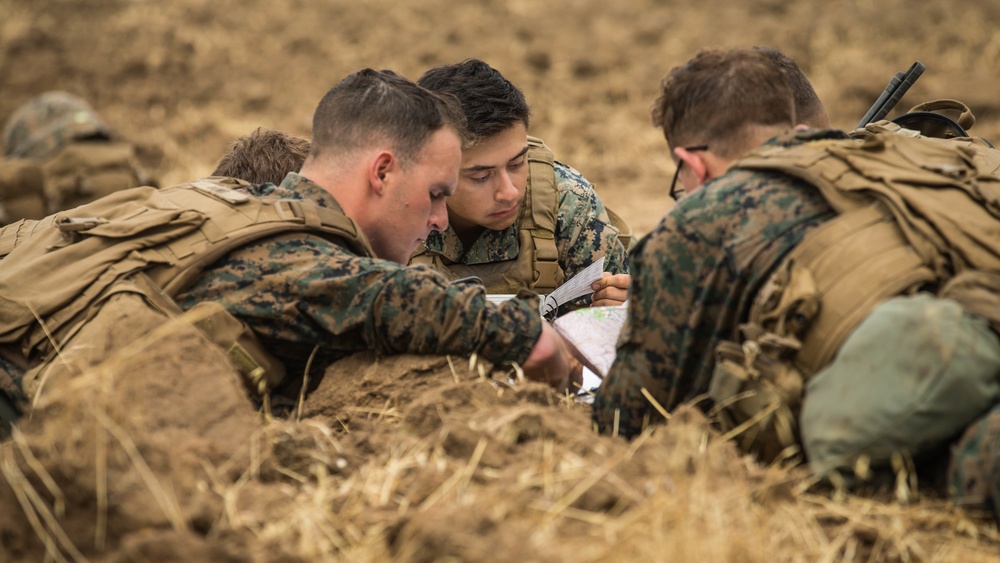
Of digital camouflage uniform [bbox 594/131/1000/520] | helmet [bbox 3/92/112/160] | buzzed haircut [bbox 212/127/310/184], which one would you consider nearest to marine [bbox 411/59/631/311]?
buzzed haircut [bbox 212/127/310/184]

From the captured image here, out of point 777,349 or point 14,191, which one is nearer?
point 777,349

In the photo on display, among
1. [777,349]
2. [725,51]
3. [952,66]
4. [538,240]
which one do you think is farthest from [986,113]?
[777,349]

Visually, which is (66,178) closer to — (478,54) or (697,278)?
(478,54)

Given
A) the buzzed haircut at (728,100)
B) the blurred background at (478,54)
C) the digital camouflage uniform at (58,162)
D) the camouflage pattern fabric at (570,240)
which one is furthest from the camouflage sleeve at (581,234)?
the blurred background at (478,54)

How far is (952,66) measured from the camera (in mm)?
14336

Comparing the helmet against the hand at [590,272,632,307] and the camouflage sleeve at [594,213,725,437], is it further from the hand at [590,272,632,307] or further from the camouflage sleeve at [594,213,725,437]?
the camouflage sleeve at [594,213,725,437]

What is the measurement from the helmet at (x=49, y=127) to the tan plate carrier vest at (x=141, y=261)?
780cm

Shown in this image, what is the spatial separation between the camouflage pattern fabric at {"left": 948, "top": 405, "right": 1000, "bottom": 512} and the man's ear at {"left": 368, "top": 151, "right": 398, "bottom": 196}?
2.41 metres

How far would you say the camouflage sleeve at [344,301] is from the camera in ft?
12.8

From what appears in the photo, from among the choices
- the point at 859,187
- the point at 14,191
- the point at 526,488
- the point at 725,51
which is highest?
the point at 725,51

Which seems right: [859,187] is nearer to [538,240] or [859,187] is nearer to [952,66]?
[538,240]

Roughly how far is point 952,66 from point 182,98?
10366mm

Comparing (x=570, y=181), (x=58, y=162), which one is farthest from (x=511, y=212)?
(x=58, y=162)

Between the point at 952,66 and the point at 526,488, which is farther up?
the point at 952,66
